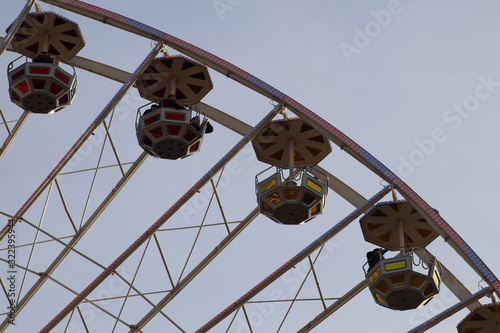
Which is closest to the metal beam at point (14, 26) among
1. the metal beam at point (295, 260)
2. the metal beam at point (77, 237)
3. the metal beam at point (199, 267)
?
the metal beam at point (77, 237)

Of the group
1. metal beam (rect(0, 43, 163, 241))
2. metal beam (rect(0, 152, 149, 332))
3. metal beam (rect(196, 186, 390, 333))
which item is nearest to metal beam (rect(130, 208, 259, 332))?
metal beam (rect(196, 186, 390, 333))

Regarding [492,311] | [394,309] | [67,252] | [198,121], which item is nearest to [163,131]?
[198,121]

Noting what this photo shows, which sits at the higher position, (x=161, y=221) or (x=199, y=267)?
(x=161, y=221)

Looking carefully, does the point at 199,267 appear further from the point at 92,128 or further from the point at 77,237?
the point at 92,128

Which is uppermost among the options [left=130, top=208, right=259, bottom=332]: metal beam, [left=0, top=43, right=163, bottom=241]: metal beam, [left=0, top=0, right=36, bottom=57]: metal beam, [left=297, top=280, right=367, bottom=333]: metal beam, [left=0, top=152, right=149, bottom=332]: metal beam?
[left=0, top=0, right=36, bottom=57]: metal beam

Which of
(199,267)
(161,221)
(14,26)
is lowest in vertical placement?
(199,267)

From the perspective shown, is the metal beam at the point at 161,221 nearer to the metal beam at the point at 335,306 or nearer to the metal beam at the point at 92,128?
the metal beam at the point at 92,128

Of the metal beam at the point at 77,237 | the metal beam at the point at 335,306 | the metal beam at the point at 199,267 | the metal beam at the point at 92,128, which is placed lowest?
the metal beam at the point at 335,306

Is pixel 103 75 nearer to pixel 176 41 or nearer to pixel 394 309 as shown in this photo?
pixel 176 41

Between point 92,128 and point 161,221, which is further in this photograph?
point 161,221

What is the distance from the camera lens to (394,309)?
2233 centimetres

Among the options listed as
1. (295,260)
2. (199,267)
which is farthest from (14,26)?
(295,260)

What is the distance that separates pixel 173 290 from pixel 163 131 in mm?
3859

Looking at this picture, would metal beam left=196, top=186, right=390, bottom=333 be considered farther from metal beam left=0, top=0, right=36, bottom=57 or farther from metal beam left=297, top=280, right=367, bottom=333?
metal beam left=0, top=0, right=36, bottom=57
